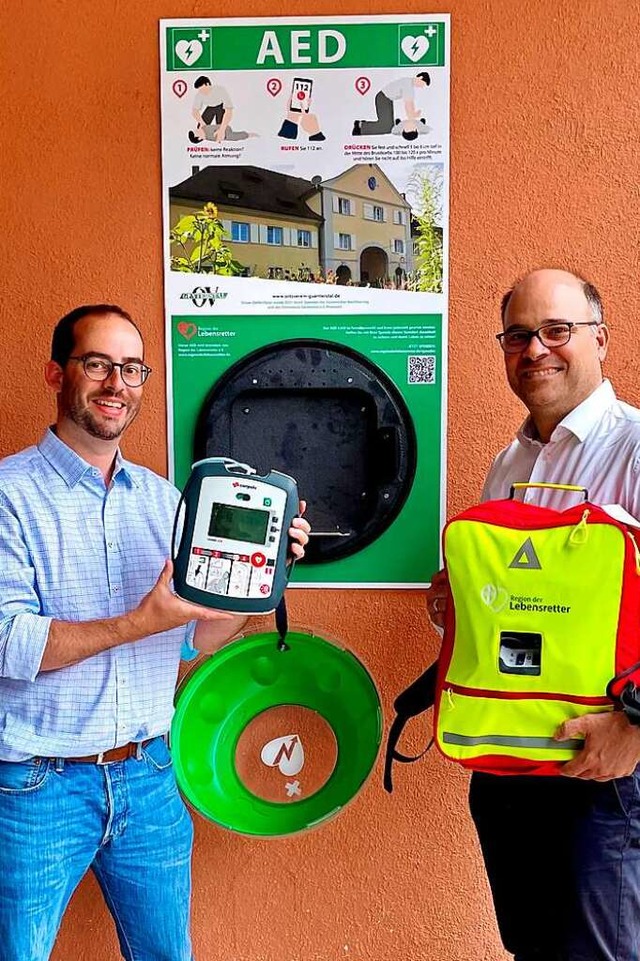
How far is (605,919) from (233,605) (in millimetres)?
754

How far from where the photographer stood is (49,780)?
1354mm

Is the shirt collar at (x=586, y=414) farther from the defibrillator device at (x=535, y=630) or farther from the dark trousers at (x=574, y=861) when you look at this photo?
the dark trousers at (x=574, y=861)

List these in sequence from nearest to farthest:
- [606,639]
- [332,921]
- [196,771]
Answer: [606,639]
[196,771]
[332,921]

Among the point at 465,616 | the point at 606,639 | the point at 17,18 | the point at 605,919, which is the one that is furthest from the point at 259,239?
the point at 605,919

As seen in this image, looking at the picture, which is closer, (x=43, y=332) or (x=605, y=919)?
(x=605, y=919)

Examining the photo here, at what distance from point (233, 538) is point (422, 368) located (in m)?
0.68

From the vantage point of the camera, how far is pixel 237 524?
134cm

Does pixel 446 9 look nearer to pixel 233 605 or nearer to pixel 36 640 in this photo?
pixel 233 605

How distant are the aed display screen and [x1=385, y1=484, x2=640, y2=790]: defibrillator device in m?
0.31

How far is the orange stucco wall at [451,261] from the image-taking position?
5.71ft

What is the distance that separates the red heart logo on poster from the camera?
1814mm

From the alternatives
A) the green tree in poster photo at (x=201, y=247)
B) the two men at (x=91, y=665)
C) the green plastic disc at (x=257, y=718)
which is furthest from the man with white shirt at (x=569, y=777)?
the green tree in poster photo at (x=201, y=247)

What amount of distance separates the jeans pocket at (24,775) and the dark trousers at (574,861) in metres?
0.77

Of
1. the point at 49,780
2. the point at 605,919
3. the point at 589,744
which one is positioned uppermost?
the point at 589,744
